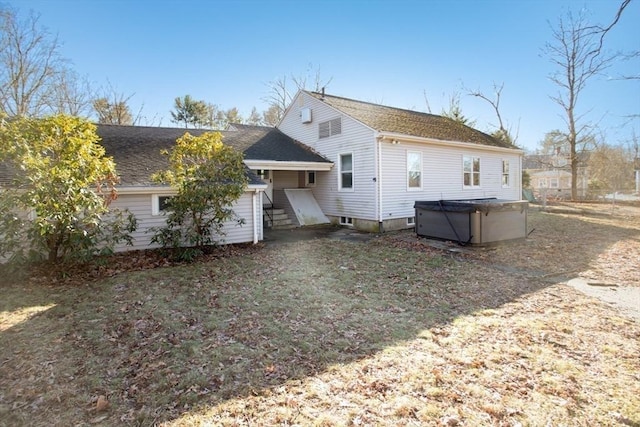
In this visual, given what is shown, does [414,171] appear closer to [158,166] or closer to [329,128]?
[329,128]

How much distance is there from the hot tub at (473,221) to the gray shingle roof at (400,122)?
3508mm

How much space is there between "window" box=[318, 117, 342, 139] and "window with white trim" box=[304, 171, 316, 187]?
1.62 m

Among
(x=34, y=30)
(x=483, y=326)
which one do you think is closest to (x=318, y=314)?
(x=483, y=326)

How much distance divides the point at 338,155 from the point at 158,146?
644 cm

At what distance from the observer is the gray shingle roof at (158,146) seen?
9102mm

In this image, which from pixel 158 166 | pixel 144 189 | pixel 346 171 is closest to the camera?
pixel 144 189

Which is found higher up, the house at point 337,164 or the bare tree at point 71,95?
the bare tree at point 71,95

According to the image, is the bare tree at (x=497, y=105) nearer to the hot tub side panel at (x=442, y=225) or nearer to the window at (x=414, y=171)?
the window at (x=414, y=171)

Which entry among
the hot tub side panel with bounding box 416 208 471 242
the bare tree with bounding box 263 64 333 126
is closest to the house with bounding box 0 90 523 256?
the hot tub side panel with bounding box 416 208 471 242

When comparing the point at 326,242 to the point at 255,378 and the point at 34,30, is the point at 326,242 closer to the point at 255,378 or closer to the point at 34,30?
the point at 255,378

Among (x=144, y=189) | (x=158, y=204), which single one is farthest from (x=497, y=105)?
(x=144, y=189)

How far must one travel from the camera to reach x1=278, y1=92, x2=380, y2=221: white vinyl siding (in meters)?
12.0

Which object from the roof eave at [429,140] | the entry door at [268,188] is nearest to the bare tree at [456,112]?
the roof eave at [429,140]

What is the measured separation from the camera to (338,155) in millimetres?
13297
